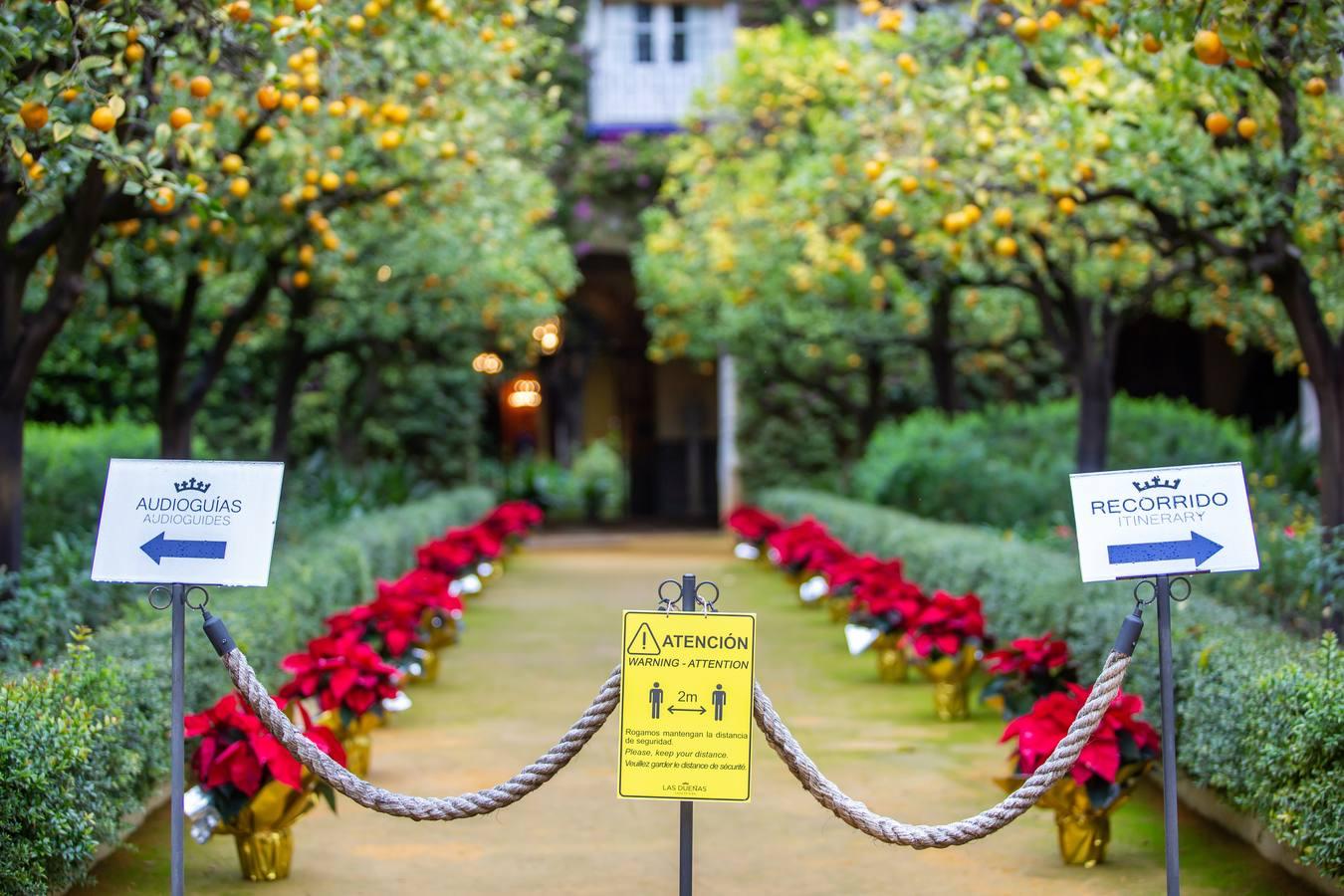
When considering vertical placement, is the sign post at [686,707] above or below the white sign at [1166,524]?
below

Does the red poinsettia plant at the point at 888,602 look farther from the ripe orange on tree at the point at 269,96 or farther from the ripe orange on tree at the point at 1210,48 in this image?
the ripe orange on tree at the point at 269,96

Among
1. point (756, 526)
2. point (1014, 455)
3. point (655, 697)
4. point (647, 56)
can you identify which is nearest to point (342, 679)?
point (655, 697)

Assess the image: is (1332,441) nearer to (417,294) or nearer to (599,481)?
(417,294)

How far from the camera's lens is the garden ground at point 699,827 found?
590cm

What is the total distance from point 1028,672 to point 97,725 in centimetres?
411

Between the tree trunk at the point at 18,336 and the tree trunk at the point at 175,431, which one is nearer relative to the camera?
the tree trunk at the point at 18,336

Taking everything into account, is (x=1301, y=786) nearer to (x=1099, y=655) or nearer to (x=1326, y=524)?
(x=1099, y=655)

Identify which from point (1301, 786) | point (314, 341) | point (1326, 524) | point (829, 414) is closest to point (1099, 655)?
point (1326, 524)

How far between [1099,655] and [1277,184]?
2.64m

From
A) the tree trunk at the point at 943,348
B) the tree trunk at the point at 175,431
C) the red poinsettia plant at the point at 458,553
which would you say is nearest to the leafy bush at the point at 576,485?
the tree trunk at the point at 943,348

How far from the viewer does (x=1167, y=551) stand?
4875 millimetres

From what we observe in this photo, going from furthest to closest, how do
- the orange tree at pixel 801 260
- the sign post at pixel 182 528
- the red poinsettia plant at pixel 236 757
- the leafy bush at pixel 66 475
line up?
the orange tree at pixel 801 260
the leafy bush at pixel 66 475
the red poinsettia plant at pixel 236 757
the sign post at pixel 182 528

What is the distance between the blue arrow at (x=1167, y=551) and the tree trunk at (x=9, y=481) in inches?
223

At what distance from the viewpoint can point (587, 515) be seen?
3130cm
